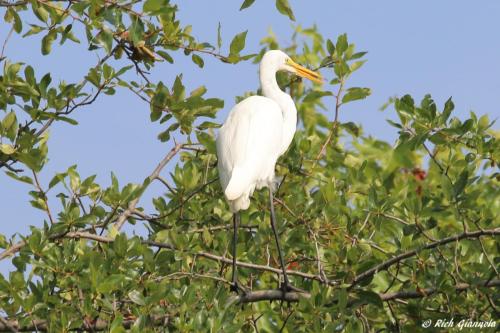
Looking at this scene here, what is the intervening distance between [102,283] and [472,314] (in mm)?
1284

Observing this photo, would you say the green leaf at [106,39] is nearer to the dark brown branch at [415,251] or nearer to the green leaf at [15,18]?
the green leaf at [15,18]

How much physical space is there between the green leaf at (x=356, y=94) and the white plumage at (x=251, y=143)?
0.56 m

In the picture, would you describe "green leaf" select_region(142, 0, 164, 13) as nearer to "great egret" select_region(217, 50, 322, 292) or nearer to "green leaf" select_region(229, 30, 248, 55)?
"green leaf" select_region(229, 30, 248, 55)

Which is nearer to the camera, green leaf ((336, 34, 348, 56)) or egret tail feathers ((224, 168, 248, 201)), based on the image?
egret tail feathers ((224, 168, 248, 201))

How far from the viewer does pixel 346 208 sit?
3898 mm

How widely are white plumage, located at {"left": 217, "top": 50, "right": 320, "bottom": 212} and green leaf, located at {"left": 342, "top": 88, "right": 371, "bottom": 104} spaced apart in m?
0.56

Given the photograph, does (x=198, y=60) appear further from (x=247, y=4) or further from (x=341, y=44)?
(x=247, y=4)

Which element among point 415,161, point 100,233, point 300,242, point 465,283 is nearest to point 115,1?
point 100,233

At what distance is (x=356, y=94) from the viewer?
4105mm

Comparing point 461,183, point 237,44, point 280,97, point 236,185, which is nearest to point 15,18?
point 237,44

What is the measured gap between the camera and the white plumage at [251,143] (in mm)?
4258

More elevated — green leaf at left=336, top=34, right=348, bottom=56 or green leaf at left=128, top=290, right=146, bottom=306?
green leaf at left=336, top=34, right=348, bottom=56

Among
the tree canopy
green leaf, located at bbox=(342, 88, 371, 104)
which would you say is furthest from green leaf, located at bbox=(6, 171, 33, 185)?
green leaf, located at bbox=(342, 88, 371, 104)

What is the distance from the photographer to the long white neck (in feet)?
16.1
